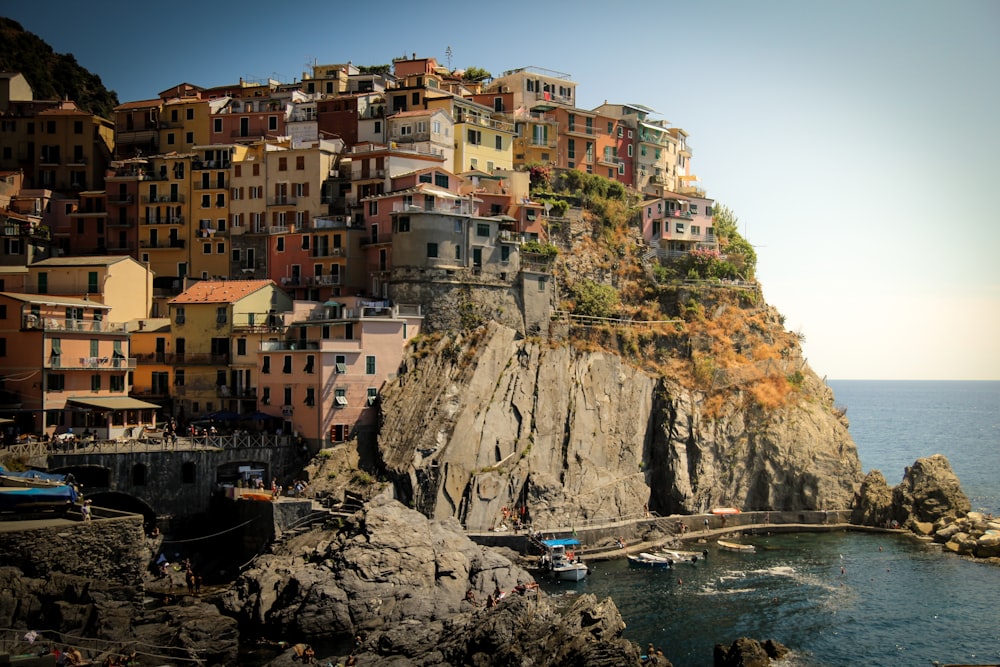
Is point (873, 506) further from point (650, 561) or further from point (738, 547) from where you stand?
point (650, 561)

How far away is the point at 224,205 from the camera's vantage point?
89.6 m

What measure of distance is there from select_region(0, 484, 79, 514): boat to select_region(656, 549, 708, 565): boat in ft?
124

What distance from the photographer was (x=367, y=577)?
191 ft

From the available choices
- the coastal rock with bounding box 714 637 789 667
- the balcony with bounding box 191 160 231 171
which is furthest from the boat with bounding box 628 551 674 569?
the balcony with bounding box 191 160 231 171

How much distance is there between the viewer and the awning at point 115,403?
7006cm

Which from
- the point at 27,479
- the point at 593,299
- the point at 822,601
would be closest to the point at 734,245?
the point at 593,299

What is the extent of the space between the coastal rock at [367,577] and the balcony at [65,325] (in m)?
21.6

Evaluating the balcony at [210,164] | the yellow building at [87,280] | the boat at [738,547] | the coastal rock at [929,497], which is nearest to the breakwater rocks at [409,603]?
the boat at [738,547]

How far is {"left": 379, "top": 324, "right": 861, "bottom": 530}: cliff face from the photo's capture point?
72.1 m

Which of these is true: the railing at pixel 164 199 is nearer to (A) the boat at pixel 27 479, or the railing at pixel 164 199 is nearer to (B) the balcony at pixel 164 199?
(B) the balcony at pixel 164 199

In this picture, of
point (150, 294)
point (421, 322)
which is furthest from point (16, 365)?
point (421, 322)

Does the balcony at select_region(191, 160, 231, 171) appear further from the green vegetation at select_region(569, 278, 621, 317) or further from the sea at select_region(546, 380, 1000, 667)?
the sea at select_region(546, 380, 1000, 667)

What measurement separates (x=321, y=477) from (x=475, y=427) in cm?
1075

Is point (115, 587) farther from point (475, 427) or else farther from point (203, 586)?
point (475, 427)
